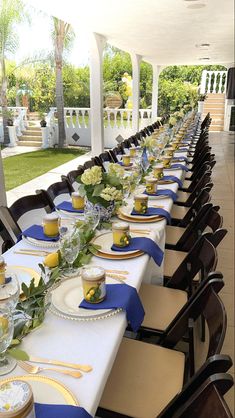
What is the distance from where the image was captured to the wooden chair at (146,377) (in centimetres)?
125

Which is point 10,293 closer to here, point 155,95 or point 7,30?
point 7,30

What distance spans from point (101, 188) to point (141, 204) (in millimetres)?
365

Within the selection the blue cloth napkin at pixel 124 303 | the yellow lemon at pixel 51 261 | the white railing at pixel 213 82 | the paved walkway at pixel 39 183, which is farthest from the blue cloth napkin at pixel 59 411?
the white railing at pixel 213 82

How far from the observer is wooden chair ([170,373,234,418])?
835mm

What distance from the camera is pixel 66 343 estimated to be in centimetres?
109

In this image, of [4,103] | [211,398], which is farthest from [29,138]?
[211,398]

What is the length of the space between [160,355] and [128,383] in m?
0.20

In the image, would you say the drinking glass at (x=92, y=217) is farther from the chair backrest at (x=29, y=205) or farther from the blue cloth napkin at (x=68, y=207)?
the chair backrest at (x=29, y=205)

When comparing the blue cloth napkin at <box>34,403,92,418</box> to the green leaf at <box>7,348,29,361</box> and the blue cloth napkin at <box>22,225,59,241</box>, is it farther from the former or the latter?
the blue cloth napkin at <box>22,225,59,241</box>

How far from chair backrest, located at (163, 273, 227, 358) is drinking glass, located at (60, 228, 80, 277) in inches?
18.5

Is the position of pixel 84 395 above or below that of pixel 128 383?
above

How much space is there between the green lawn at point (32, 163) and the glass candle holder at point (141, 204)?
429 centimetres

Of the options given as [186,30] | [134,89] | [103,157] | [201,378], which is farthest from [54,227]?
[134,89]

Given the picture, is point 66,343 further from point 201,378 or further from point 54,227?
point 54,227
